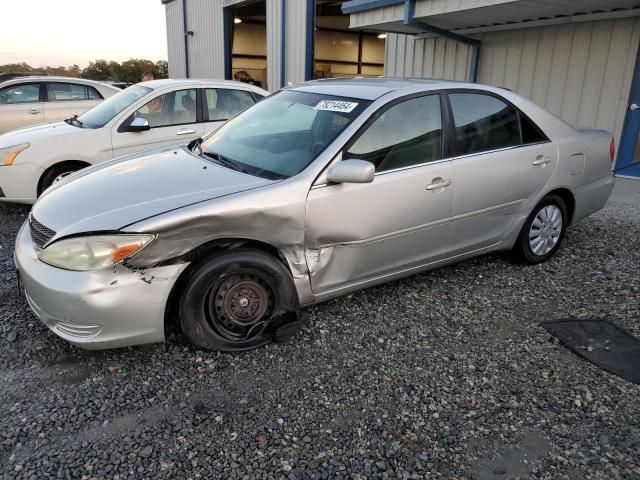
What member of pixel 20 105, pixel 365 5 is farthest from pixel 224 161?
pixel 20 105

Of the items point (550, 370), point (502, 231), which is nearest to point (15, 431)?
point (550, 370)

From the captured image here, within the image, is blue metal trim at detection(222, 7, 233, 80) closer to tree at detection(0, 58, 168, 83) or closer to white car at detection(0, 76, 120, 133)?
white car at detection(0, 76, 120, 133)

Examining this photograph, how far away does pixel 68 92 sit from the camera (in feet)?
31.0

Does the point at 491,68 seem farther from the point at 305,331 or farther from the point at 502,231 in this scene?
the point at 305,331

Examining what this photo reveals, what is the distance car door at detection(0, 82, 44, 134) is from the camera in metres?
9.12

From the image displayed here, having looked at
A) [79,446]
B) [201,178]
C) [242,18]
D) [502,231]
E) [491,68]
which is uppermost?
[242,18]

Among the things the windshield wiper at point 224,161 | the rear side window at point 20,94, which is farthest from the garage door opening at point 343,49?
the windshield wiper at point 224,161

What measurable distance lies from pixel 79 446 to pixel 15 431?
1.14 ft

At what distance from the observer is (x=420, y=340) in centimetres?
332

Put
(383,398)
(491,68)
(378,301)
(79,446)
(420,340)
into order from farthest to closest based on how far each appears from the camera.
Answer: (491,68) < (378,301) < (420,340) < (383,398) < (79,446)

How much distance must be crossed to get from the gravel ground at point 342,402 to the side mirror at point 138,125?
2.83 m

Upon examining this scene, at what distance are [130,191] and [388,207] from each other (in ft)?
5.21

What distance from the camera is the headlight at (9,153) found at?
18.4 ft

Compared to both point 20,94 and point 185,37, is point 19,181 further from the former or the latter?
point 185,37
